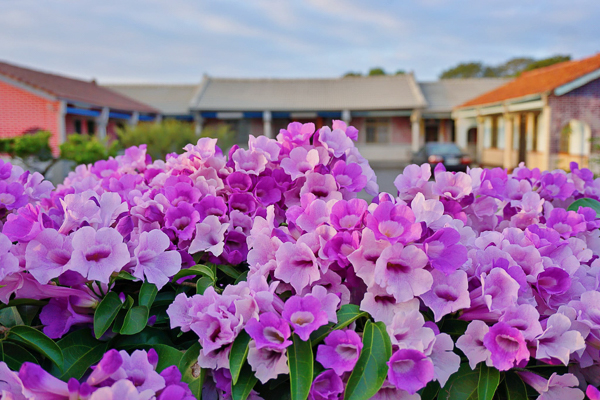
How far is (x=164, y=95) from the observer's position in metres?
28.6

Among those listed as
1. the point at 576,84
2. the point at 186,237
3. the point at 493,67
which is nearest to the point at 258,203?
the point at 186,237

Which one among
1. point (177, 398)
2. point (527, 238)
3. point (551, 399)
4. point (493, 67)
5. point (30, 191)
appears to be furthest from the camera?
point (493, 67)

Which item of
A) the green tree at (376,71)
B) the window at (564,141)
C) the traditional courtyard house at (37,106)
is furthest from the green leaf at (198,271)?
the green tree at (376,71)

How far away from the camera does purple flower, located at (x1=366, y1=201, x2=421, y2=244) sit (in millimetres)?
942

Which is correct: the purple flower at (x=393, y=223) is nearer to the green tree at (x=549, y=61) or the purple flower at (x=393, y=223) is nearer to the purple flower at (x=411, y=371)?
the purple flower at (x=411, y=371)

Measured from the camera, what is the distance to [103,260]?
100cm

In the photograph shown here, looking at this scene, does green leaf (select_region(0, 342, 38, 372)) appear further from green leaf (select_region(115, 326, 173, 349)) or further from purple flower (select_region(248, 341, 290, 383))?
purple flower (select_region(248, 341, 290, 383))

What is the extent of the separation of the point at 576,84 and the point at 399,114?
11352mm

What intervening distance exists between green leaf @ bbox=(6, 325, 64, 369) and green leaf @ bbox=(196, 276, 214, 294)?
28cm

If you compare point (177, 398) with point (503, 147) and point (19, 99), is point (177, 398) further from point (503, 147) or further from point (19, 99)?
point (503, 147)

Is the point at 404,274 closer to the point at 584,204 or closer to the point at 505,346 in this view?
the point at 505,346

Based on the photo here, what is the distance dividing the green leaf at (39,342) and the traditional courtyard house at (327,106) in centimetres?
2445

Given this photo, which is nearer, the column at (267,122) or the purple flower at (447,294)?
the purple flower at (447,294)

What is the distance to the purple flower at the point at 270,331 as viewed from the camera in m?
0.89
